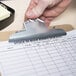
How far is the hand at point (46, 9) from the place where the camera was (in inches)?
21.0

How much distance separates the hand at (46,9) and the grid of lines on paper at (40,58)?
0.10 m

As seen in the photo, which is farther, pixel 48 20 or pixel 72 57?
pixel 48 20

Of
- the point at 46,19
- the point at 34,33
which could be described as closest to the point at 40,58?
the point at 34,33

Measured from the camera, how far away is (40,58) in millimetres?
427

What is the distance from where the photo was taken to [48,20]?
0.58 metres

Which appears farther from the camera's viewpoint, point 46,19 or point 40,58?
point 46,19

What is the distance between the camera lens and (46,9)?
0.60 meters

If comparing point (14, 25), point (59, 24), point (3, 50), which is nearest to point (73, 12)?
point (59, 24)

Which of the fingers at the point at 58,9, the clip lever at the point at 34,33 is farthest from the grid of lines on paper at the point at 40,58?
the fingers at the point at 58,9

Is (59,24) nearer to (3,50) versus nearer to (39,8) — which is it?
(39,8)

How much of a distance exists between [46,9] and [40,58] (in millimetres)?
219

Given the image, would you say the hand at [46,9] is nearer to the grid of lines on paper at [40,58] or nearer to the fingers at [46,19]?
the fingers at [46,19]

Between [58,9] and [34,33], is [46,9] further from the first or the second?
[34,33]

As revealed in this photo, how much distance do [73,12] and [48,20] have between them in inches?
4.8
